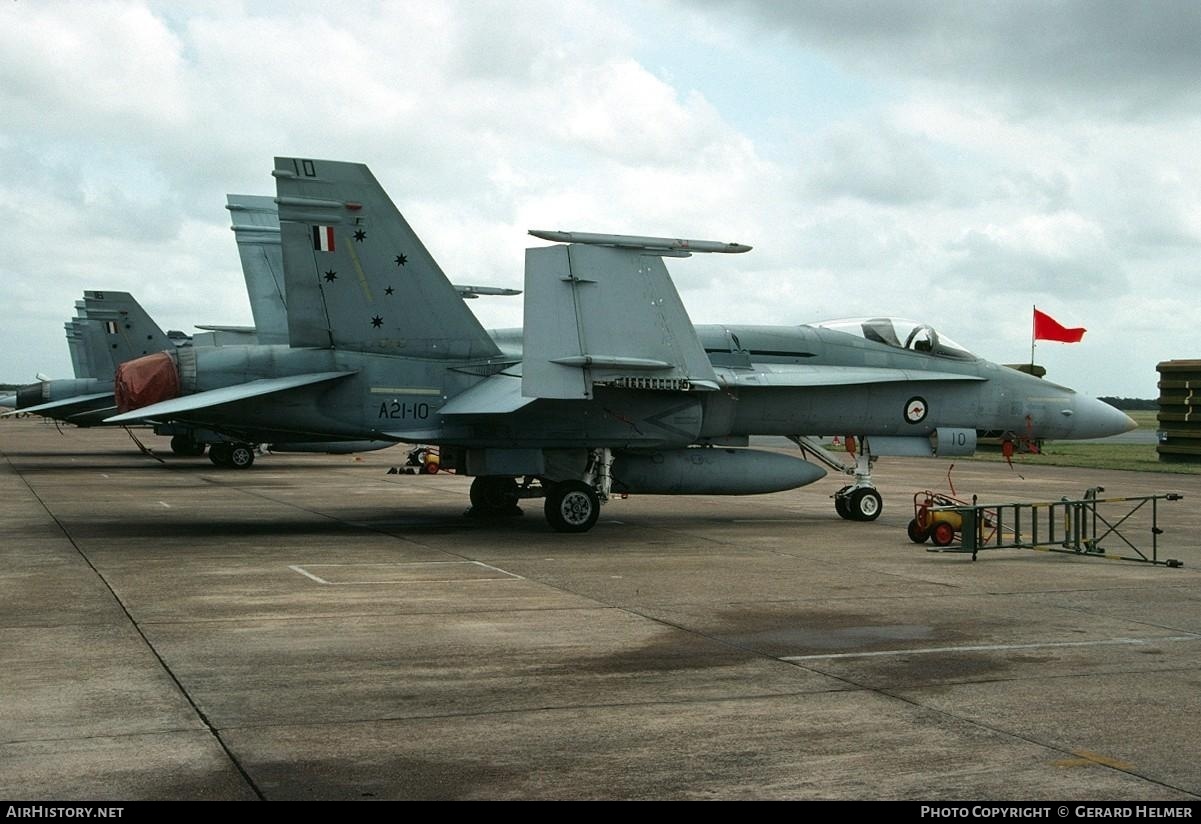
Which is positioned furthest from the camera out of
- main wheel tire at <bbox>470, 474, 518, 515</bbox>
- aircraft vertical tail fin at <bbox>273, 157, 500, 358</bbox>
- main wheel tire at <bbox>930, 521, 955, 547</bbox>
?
main wheel tire at <bbox>470, 474, 518, 515</bbox>

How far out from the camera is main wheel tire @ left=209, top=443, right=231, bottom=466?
34.9 meters

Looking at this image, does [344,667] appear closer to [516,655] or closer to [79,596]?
[516,655]

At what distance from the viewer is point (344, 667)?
27.2 ft

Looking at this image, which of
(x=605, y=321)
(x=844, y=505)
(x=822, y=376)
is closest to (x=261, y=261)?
(x=605, y=321)

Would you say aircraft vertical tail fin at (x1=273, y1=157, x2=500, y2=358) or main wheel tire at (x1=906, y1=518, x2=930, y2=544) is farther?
aircraft vertical tail fin at (x1=273, y1=157, x2=500, y2=358)

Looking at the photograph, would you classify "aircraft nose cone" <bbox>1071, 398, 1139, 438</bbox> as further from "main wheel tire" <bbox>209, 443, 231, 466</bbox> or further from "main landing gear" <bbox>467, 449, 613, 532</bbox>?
"main wheel tire" <bbox>209, 443, 231, 466</bbox>

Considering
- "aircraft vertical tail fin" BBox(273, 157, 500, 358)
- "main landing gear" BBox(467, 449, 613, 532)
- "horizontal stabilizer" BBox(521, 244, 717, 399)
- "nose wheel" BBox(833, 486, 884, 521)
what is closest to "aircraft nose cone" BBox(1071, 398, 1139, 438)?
"nose wheel" BBox(833, 486, 884, 521)

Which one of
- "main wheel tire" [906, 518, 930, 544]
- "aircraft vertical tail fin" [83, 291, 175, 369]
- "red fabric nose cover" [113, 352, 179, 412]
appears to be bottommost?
"main wheel tire" [906, 518, 930, 544]

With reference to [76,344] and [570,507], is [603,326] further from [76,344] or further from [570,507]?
[76,344]

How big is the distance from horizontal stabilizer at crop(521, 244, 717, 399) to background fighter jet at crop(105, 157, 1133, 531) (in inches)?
0.8

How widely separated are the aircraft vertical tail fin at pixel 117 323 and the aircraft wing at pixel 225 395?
24095 millimetres

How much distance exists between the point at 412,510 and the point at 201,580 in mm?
9126

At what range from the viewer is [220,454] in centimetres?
3500

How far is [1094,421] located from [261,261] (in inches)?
635
